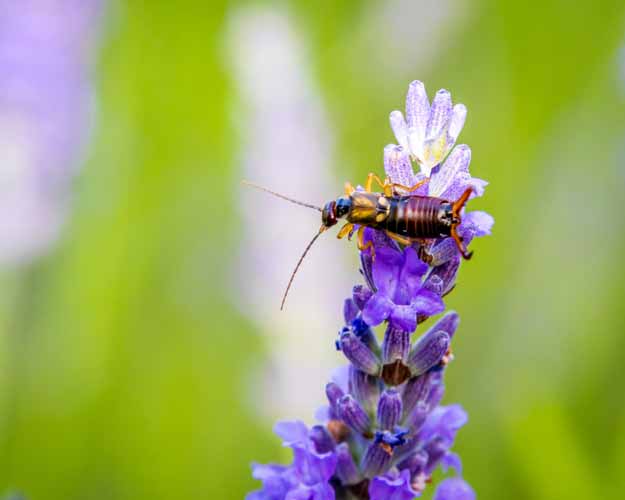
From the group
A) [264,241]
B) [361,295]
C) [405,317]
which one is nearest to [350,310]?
[361,295]

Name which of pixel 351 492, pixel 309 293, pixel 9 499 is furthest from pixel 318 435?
pixel 309 293

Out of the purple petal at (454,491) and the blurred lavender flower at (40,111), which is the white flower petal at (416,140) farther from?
the blurred lavender flower at (40,111)

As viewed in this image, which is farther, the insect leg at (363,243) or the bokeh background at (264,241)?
the bokeh background at (264,241)

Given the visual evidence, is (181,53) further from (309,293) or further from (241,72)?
(309,293)

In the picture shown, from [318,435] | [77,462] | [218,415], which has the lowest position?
[77,462]

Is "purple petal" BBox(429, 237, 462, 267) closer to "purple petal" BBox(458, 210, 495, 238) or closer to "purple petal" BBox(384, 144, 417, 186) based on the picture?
"purple petal" BBox(458, 210, 495, 238)

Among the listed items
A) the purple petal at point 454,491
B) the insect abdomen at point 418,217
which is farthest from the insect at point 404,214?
the purple petal at point 454,491

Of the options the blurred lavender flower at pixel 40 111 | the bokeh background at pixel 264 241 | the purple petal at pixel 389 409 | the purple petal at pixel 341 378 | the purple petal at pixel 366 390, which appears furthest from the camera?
the blurred lavender flower at pixel 40 111

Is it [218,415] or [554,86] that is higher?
[554,86]
